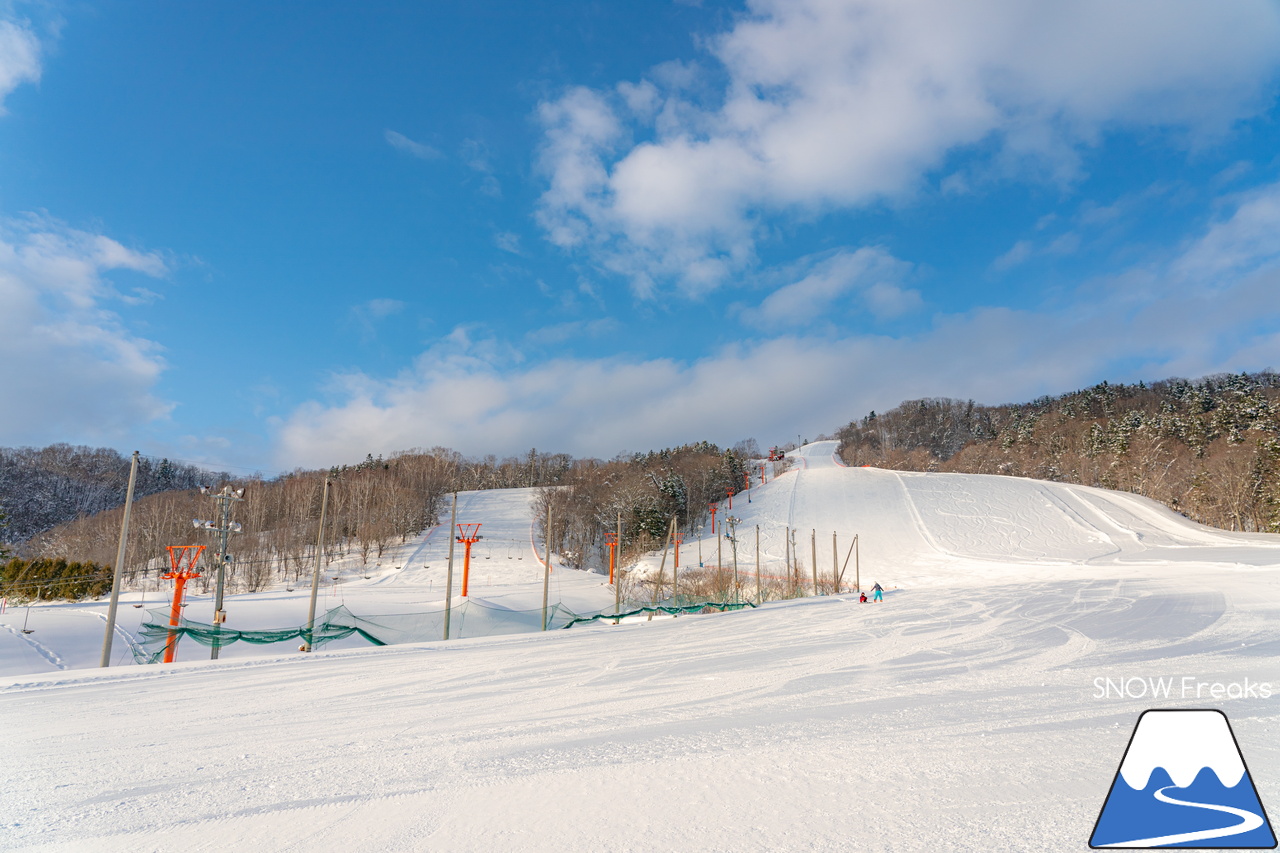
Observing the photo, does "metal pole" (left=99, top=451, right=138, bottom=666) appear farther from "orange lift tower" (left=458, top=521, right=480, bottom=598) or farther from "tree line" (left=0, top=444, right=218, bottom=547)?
"tree line" (left=0, top=444, right=218, bottom=547)

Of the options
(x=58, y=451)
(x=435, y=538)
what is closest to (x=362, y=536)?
(x=435, y=538)

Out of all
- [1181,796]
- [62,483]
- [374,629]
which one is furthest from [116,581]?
[62,483]

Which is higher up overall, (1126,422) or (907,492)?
(1126,422)

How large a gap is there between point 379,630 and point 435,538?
5771 centimetres

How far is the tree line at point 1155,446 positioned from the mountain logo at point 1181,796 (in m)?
72.0

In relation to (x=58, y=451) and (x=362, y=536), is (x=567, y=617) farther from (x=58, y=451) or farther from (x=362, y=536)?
(x=58, y=451)

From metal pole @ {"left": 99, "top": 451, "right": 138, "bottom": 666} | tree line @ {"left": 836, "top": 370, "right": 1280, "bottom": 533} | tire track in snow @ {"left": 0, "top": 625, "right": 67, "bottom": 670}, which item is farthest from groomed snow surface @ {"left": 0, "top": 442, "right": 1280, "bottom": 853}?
tree line @ {"left": 836, "top": 370, "right": 1280, "bottom": 533}

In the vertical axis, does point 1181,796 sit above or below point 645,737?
above

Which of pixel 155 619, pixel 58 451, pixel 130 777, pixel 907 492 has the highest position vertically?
pixel 58 451

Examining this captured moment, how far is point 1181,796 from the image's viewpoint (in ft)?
10.2

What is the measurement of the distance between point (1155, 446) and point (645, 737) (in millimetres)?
103514

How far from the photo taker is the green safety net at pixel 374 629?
19094mm

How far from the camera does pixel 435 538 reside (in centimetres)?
7950

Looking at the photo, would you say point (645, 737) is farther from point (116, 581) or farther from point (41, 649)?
point (41, 649)
